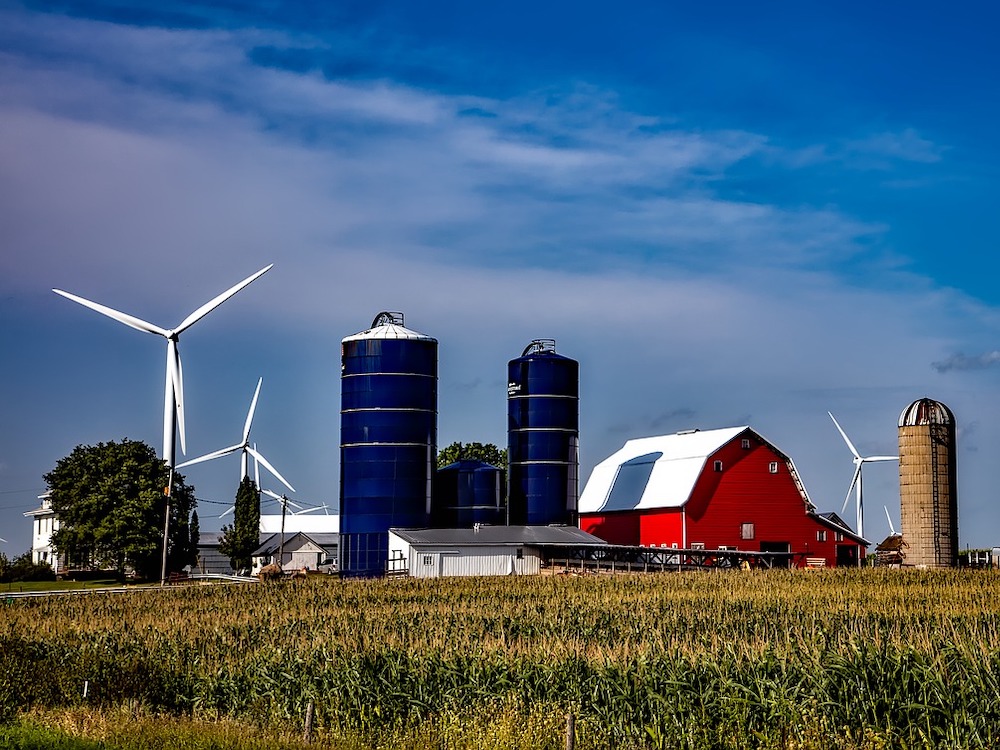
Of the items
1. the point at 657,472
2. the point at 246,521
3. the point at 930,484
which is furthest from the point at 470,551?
the point at 246,521

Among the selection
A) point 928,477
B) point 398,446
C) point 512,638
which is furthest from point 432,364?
point 512,638

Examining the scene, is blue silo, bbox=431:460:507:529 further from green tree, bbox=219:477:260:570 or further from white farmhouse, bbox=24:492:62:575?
white farmhouse, bbox=24:492:62:575

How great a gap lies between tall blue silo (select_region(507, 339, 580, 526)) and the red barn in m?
5.34

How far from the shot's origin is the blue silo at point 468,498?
74.9m

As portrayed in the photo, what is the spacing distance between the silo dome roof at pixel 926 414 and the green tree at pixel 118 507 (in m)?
42.8

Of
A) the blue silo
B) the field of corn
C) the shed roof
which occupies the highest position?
the blue silo

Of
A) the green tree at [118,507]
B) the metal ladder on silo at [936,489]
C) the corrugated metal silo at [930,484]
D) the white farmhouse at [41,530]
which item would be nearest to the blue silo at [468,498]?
the green tree at [118,507]

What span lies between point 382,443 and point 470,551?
7.40 metres

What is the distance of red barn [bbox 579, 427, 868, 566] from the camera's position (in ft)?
247

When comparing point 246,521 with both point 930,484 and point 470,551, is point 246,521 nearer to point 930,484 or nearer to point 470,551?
point 470,551

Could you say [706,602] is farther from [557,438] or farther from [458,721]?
[557,438]

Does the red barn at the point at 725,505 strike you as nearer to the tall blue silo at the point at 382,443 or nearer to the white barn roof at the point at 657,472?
the white barn roof at the point at 657,472

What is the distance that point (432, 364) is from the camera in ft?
239

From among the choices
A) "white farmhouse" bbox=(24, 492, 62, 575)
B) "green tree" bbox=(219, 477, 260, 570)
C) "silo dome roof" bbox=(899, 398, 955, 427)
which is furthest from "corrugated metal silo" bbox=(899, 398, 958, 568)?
"white farmhouse" bbox=(24, 492, 62, 575)
